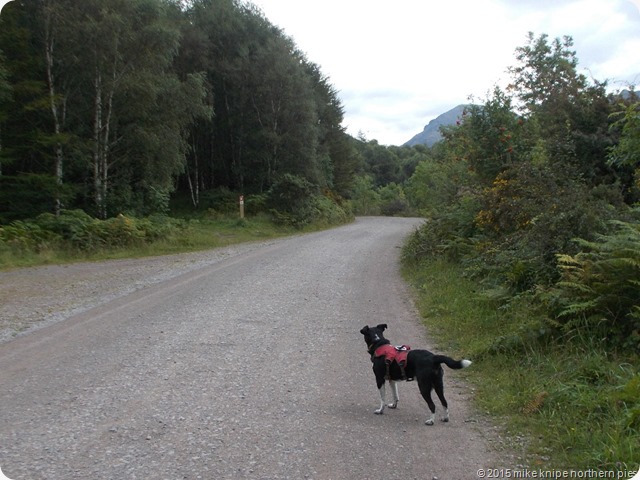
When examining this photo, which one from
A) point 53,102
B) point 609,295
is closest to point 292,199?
point 53,102

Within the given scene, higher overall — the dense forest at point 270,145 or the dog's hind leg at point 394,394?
the dense forest at point 270,145

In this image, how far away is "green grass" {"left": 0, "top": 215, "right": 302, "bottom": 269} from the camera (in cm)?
1408

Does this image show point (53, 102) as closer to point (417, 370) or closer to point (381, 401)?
point (381, 401)

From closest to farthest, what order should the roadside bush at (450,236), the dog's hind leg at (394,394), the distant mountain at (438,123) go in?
the dog's hind leg at (394,394) → the roadside bush at (450,236) → the distant mountain at (438,123)

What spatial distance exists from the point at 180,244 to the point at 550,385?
15417 millimetres

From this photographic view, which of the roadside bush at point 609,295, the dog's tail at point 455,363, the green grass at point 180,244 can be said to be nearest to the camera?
the dog's tail at point 455,363

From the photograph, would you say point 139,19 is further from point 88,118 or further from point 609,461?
point 609,461

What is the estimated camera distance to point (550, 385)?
4.70m

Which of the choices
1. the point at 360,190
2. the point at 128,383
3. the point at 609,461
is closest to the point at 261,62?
the point at 360,190

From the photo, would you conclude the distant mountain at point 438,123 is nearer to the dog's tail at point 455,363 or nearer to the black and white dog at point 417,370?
the black and white dog at point 417,370

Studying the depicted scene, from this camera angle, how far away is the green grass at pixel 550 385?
3607 millimetres

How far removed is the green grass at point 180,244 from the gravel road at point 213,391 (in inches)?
155

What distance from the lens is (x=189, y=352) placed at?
6340 millimetres

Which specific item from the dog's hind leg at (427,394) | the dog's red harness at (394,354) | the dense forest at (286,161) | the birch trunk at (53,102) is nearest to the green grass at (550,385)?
the dense forest at (286,161)
